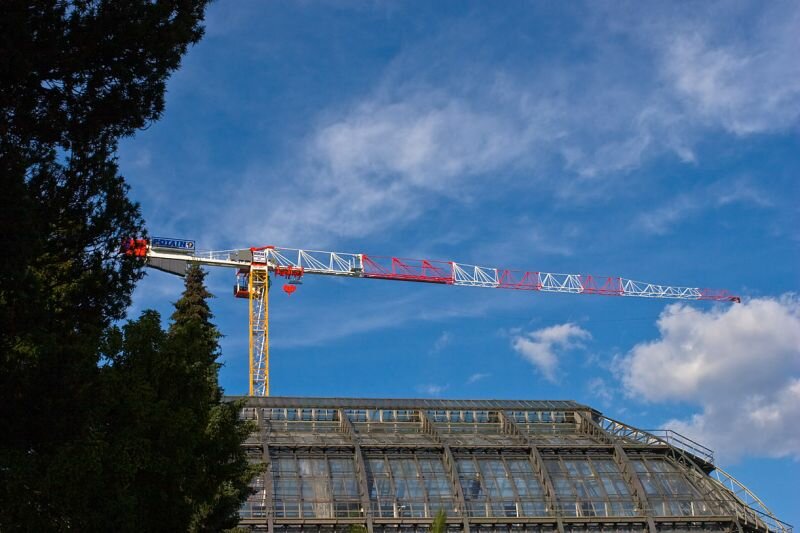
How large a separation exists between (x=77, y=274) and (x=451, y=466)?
Answer: 34883mm

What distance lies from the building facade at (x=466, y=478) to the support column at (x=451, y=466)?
8 centimetres

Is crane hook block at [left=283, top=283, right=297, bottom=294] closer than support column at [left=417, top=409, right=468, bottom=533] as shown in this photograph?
No

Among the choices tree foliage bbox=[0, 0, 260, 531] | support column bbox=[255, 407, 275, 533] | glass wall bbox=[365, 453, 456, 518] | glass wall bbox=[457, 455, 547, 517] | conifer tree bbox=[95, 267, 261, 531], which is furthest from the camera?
glass wall bbox=[457, 455, 547, 517]

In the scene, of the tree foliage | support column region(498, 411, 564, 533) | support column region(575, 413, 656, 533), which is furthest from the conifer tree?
support column region(575, 413, 656, 533)

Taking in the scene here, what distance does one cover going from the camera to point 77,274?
21219mm

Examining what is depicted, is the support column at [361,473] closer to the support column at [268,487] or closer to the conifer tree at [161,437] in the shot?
the support column at [268,487]

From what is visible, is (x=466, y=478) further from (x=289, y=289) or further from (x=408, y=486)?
(x=289, y=289)

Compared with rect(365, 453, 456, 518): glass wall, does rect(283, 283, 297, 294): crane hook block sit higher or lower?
higher

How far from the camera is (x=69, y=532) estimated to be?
1947 cm

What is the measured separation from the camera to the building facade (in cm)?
4828

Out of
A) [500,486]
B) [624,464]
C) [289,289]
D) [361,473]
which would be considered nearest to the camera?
[361,473]

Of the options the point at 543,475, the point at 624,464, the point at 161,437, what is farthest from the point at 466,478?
the point at 161,437

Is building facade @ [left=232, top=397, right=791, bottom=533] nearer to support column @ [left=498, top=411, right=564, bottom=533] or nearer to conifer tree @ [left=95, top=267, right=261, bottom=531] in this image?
support column @ [left=498, top=411, right=564, bottom=533]

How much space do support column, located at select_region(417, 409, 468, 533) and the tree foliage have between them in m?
28.3
